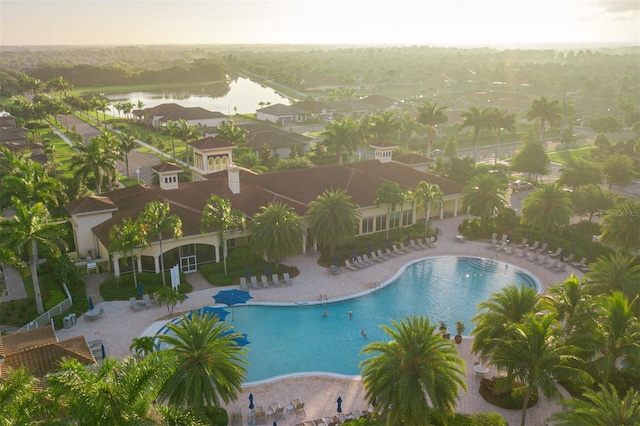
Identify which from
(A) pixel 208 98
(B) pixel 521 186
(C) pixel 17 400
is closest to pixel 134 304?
(C) pixel 17 400

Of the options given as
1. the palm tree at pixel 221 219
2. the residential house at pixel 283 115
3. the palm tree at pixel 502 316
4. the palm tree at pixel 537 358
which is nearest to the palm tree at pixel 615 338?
the palm tree at pixel 537 358

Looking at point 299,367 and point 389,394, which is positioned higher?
point 389,394

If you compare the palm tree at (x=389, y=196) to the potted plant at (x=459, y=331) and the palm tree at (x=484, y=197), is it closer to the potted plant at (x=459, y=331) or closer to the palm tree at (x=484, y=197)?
the palm tree at (x=484, y=197)

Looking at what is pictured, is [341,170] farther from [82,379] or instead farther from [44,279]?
[82,379]

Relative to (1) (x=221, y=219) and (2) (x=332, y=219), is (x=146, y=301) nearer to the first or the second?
(1) (x=221, y=219)

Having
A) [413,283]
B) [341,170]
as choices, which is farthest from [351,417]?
[341,170]

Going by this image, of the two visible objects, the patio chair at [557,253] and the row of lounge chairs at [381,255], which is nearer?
the row of lounge chairs at [381,255]
